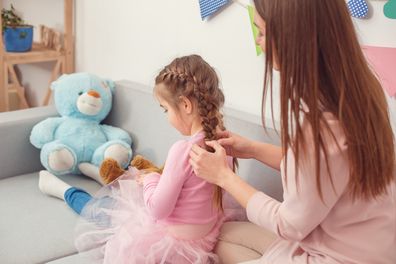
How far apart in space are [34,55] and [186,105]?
1.38 meters

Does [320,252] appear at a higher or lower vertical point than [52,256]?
higher

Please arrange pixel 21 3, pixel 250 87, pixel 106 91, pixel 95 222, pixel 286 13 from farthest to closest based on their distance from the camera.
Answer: pixel 21 3 → pixel 106 91 → pixel 250 87 → pixel 95 222 → pixel 286 13

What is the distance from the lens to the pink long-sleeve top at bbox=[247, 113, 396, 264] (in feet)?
3.30

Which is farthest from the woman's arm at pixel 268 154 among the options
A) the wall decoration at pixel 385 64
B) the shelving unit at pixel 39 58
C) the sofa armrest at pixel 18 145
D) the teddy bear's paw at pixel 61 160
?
the shelving unit at pixel 39 58

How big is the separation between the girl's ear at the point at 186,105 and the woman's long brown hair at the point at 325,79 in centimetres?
38

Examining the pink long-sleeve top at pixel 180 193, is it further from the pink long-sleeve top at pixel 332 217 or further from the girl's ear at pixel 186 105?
the pink long-sleeve top at pixel 332 217

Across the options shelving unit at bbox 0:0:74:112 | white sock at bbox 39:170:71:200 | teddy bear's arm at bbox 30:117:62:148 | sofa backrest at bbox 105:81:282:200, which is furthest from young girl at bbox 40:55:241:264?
shelving unit at bbox 0:0:74:112

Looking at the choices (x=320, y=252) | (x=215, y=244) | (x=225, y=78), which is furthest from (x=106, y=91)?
(x=320, y=252)

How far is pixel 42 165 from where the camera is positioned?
2129 mm

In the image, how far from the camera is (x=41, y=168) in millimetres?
2131

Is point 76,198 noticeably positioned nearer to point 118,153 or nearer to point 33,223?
point 33,223

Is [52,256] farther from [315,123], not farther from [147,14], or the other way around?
[147,14]

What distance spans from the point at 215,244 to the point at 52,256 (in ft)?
1.56

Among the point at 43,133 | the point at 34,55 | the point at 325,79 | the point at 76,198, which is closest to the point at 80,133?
the point at 43,133
